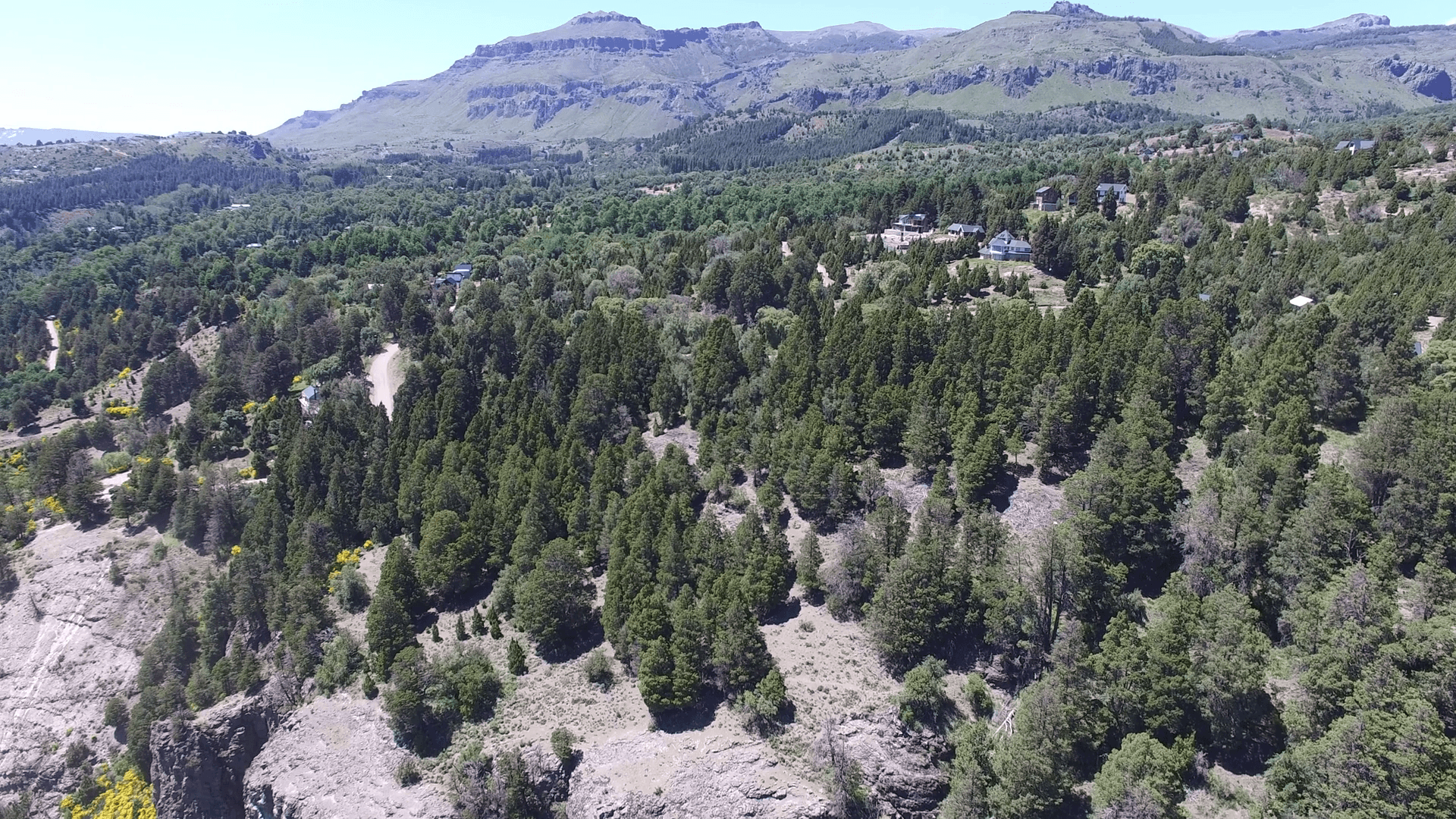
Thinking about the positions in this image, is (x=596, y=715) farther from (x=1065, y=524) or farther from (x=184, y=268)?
(x=184, y=268)

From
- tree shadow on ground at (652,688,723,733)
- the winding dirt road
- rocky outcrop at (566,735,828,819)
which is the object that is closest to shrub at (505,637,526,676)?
rocky outcrop at (566,735,828,819)

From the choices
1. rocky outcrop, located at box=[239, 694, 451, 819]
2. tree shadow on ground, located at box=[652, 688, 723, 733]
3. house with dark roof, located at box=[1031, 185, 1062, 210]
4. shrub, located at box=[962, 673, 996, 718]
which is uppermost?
house with dark roof, located at box=[1031, 185, 1062, 210]

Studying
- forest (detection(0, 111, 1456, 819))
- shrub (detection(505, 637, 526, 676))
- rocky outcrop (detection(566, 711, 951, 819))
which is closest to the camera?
forest (detection(0, 111, 1456, 819))

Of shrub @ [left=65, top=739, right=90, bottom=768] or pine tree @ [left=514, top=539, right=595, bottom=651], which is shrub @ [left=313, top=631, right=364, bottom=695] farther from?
shrub @ [left=65, top=739, right=90, bottom=768]

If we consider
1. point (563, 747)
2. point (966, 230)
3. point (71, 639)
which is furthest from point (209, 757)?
point (966, 230)

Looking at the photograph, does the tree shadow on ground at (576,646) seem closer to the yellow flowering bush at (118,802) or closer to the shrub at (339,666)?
the shrub at (339,666)

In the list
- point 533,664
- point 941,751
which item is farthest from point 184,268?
point 941,751

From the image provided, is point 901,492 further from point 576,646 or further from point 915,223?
point 915,223
